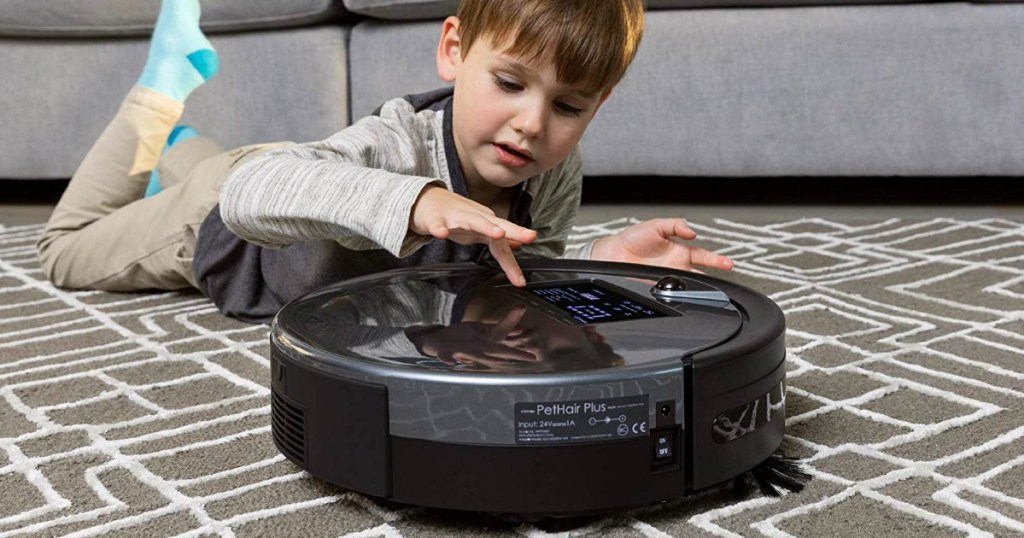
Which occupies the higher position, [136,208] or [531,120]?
[531,120]

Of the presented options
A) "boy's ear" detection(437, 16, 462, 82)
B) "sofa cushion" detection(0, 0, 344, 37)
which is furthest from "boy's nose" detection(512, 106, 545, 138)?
Answer: "sofa cushion" detection(0, 0, 344, 37)

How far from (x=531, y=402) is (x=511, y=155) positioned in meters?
0.37

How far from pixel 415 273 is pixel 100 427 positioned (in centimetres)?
25

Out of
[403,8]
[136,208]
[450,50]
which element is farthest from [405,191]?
[403,8]

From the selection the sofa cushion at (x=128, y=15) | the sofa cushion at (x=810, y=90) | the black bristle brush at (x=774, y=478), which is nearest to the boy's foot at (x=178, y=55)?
the sofa cushion at (x=128, y=15)

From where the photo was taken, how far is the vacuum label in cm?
63

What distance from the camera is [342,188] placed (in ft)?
2.72

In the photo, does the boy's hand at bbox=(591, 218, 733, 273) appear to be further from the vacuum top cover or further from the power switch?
the power switch

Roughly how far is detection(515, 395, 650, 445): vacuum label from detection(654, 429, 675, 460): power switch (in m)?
0.03

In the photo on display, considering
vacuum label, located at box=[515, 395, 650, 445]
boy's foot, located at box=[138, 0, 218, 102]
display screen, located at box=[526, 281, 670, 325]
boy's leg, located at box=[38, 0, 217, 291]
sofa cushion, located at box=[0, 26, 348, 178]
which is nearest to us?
vacuum label, located at box=[515, 395, 650, 445]

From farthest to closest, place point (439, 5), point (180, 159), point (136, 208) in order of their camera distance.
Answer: point (439, 5) → point (180, 159) → point (136, 208)

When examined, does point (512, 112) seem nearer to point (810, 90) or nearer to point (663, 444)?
point (663, 444)

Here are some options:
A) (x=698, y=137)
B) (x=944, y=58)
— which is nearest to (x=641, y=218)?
(x=698, y=137)

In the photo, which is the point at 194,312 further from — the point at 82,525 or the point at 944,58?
the point at 944,58
